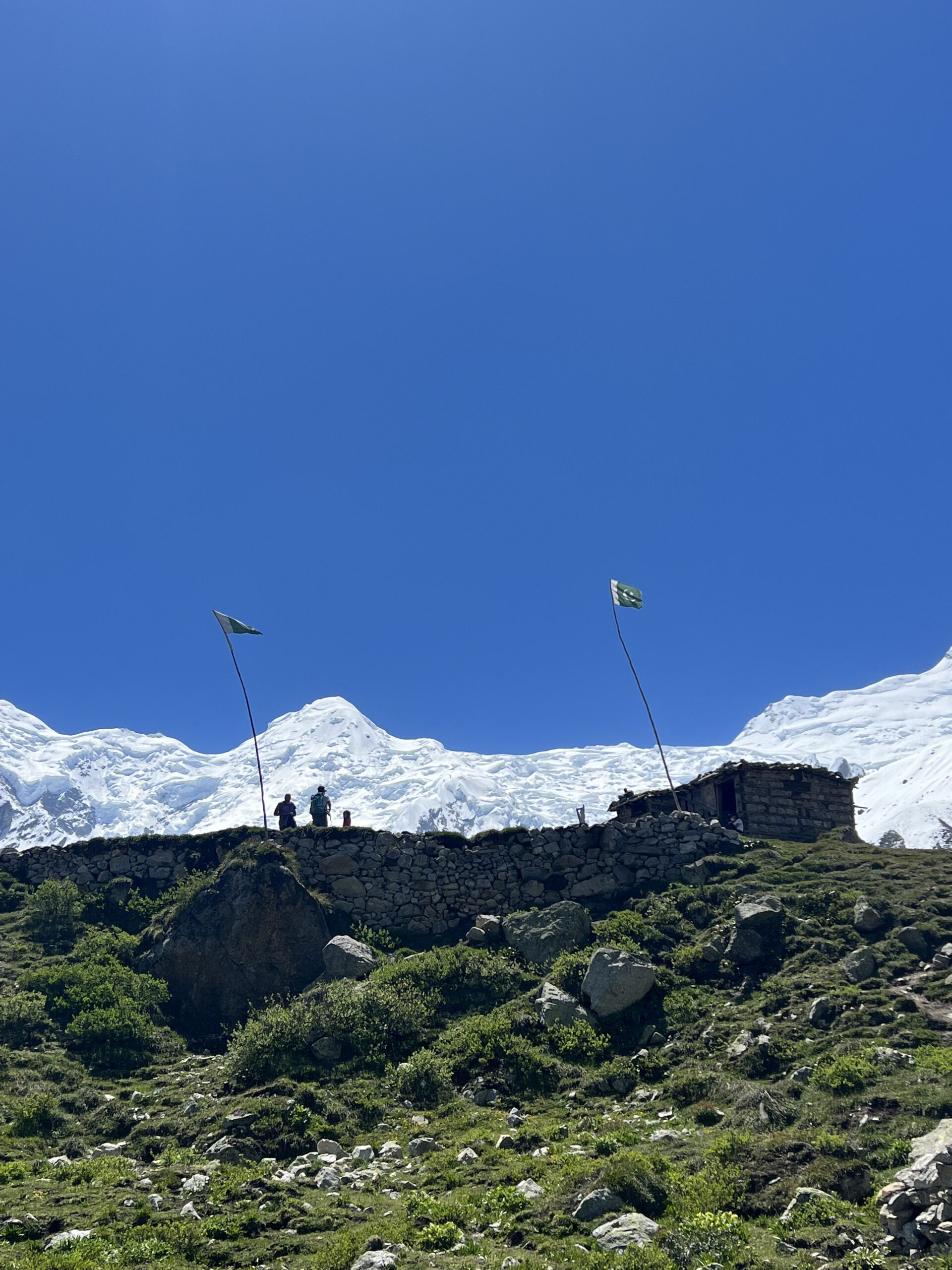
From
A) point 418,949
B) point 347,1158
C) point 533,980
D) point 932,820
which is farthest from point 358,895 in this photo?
point 932,820

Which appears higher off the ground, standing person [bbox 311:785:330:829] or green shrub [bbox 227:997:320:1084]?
standing person [bbox 311:785:330:829]

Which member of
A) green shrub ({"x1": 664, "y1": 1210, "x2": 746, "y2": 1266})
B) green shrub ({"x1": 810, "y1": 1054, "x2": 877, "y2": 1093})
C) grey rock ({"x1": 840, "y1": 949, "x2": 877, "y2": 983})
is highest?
grey rock ({"x1": 840, "y1": 949, "x2": 877, "y2": 983})

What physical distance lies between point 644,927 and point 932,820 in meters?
97.1

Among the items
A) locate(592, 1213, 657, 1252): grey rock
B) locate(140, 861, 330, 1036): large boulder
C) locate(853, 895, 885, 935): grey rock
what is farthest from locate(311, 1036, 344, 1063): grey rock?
locate(853, 895, 885, 935): grey rock

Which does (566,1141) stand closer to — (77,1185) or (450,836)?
(77,1185)

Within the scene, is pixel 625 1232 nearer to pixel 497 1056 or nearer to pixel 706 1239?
pixel 706 1239

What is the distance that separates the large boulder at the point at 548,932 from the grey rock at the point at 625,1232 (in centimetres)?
1123

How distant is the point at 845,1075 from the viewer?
43.3 feet

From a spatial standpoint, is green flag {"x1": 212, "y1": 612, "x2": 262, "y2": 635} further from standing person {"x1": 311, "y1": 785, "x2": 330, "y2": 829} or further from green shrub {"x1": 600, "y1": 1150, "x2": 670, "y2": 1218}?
green shrub {"x1": 600, "y1": 1150, "x2": 670, "y2": 1218}

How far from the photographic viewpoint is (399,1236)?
32.2 ft

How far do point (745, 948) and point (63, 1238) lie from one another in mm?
15181

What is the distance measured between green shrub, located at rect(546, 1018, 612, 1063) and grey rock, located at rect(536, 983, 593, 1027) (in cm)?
12

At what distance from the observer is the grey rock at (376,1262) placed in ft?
29.3

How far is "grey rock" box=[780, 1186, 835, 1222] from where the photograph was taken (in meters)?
9.35
